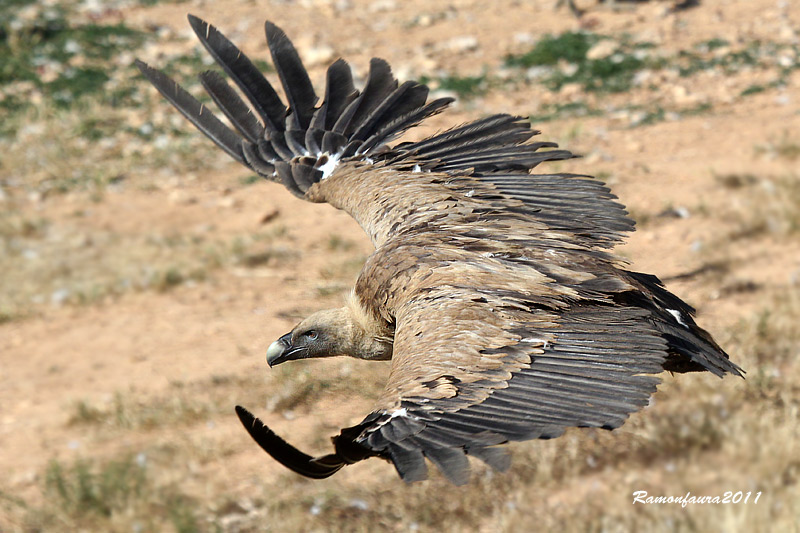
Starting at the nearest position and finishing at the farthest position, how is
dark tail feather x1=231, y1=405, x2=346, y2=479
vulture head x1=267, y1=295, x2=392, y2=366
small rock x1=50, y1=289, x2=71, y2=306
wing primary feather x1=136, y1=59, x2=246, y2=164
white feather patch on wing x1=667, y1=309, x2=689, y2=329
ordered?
dark tail feather x1=231, y1=405, x2=346, y2=479
white feather patch on wing x1=667, y1=309, x2=689, y2=329
vulture head x1=267, y1=295, x2=392, y2=366
wing primary feather x1=136, y1=59, x2=246, y2=164
small rock x1=50, y1=289, x2=71, y2=306

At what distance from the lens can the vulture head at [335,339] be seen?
4.54m

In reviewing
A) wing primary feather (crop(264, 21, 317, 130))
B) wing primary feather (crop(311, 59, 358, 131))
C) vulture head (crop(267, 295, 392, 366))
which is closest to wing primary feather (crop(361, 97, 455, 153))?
wing primary feather (crop(311, 59, 358, 131))

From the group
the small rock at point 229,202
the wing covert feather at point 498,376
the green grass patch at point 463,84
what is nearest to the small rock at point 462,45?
the green grass patch at point 463,84

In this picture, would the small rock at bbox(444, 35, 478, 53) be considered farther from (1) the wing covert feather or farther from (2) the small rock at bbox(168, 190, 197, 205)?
(1) the wing covert feather

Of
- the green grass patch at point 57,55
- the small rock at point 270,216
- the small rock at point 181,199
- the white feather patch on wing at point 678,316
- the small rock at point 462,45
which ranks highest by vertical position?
the small rock at point 462,45

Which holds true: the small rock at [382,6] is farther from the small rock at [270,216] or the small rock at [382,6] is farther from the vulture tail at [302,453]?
the vulture tail at [302,453]

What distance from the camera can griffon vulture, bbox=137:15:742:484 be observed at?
3.05m

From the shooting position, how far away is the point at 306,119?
5.54 metres

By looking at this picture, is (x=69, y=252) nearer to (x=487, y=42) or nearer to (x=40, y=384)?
(x=40, y=384)

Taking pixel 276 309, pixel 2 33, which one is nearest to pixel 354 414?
pixel 276 309

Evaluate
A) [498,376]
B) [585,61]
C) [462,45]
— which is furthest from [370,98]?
[462,45]

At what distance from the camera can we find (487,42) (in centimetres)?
1183

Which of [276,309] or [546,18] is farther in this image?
[546,18]

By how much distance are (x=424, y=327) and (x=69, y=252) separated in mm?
5576
